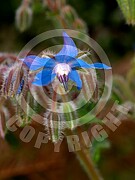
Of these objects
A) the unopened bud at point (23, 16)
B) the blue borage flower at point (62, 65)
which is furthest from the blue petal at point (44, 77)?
the unopened bud at point (23, 16)

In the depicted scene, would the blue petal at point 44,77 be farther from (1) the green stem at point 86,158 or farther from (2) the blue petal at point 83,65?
(1) the green stem at point 86,158

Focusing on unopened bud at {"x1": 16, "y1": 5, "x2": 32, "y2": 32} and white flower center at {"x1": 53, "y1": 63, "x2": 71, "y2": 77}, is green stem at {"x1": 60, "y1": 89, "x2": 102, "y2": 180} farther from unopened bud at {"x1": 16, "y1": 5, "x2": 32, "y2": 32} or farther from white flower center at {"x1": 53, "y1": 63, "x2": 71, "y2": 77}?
unopened bud at {"x1": 16, "y1": 5, "x2": 32, "y2": 32}

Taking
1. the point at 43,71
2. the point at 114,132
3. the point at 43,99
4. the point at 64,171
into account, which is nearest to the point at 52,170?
the point at 64,171

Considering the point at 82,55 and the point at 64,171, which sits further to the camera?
the point at 64,171

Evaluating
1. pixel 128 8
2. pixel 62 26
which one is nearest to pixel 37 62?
pixel 128 8

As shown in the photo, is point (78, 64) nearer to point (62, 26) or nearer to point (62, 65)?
point (62, 65)

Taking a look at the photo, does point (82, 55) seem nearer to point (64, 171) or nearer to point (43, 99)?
point (43, 99)

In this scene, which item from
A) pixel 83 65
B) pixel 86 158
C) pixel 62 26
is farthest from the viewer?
pixel 62 26
